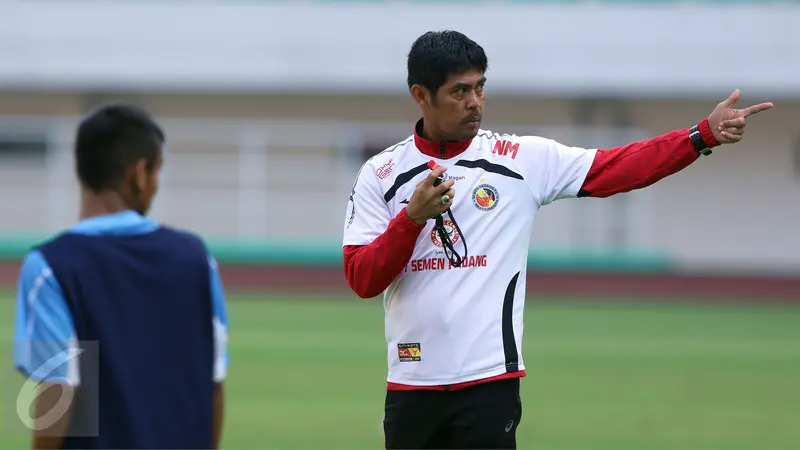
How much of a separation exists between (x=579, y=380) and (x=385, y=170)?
24.8 ft

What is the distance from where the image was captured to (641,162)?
15.1ft

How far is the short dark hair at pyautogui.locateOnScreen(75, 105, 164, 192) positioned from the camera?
328 cm

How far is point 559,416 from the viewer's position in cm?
981

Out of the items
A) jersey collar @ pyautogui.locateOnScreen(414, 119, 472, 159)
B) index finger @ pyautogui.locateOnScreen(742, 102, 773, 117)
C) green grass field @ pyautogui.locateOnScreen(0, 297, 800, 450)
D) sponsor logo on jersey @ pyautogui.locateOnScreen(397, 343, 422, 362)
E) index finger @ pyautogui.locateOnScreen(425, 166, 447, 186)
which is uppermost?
index finger @ pyautogui.locateOnScreen(742, 102, 773, 117)

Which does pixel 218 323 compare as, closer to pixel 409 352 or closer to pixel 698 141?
pixel 409 352

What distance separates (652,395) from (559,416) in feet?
4.77

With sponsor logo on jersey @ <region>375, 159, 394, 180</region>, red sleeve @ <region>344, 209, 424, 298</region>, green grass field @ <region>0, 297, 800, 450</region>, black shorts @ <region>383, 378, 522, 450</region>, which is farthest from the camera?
green grass field @ <region>0, 297, 800, 450</region>

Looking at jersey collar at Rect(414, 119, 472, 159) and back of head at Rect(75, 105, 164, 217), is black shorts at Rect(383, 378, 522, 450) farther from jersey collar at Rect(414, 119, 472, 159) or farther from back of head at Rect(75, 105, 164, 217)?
back of head at Rect(75, 105, 164, 217)

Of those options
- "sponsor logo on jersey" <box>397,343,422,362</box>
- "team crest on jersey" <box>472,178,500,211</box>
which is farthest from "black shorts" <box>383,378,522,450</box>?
"team crest on jersey" <box>472,178,500,211</box>

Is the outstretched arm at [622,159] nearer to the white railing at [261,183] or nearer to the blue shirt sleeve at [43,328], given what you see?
the blue shirt sleeve at [43,328]

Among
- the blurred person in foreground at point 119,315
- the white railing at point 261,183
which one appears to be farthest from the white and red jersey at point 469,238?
the white railing at point 261,183

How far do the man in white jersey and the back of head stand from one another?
1.25 metres

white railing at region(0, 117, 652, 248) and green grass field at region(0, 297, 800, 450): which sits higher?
white railing at region(0, 117, 652, 248)

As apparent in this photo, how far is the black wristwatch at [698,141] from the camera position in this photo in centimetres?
458
